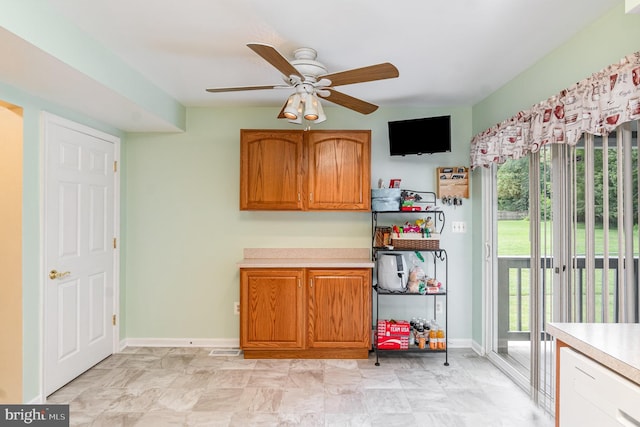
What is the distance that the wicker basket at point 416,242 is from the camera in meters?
3.58

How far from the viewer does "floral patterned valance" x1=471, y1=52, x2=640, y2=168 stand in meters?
1.85

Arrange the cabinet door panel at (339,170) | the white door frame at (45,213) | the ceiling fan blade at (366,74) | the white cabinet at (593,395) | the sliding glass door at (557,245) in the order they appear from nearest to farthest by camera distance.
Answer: the white cabinet at (593,395) → the sliding glass door at (557,245) → the ceiling fan blade at (366,74) → the white door frame at (45,213) → the cabinet door panel at (339,170)

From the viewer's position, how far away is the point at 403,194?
3752 millimetres

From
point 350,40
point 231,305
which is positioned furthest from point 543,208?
point 231,305

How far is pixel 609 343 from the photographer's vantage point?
131cm

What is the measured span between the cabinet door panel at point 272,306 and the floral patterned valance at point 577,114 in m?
2.11

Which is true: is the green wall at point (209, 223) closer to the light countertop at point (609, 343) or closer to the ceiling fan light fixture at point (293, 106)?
the ceiling fan light fixture at point (293, 106)

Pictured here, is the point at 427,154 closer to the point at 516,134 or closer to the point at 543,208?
the point at 516,134

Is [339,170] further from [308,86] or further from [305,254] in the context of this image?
[308,86]

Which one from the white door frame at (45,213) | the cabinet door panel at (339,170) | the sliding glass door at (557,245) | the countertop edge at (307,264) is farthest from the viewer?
the cabinet door panel at (339,170)

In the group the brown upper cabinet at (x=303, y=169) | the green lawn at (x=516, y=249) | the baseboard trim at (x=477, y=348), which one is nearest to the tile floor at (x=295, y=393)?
the baseboard trim at (x=477, y=348)

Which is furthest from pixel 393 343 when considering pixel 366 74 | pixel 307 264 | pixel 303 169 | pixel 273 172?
pixel 366 74

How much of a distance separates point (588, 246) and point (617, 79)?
3.00 ft

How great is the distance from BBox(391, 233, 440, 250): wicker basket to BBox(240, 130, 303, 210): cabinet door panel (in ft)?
3.35
